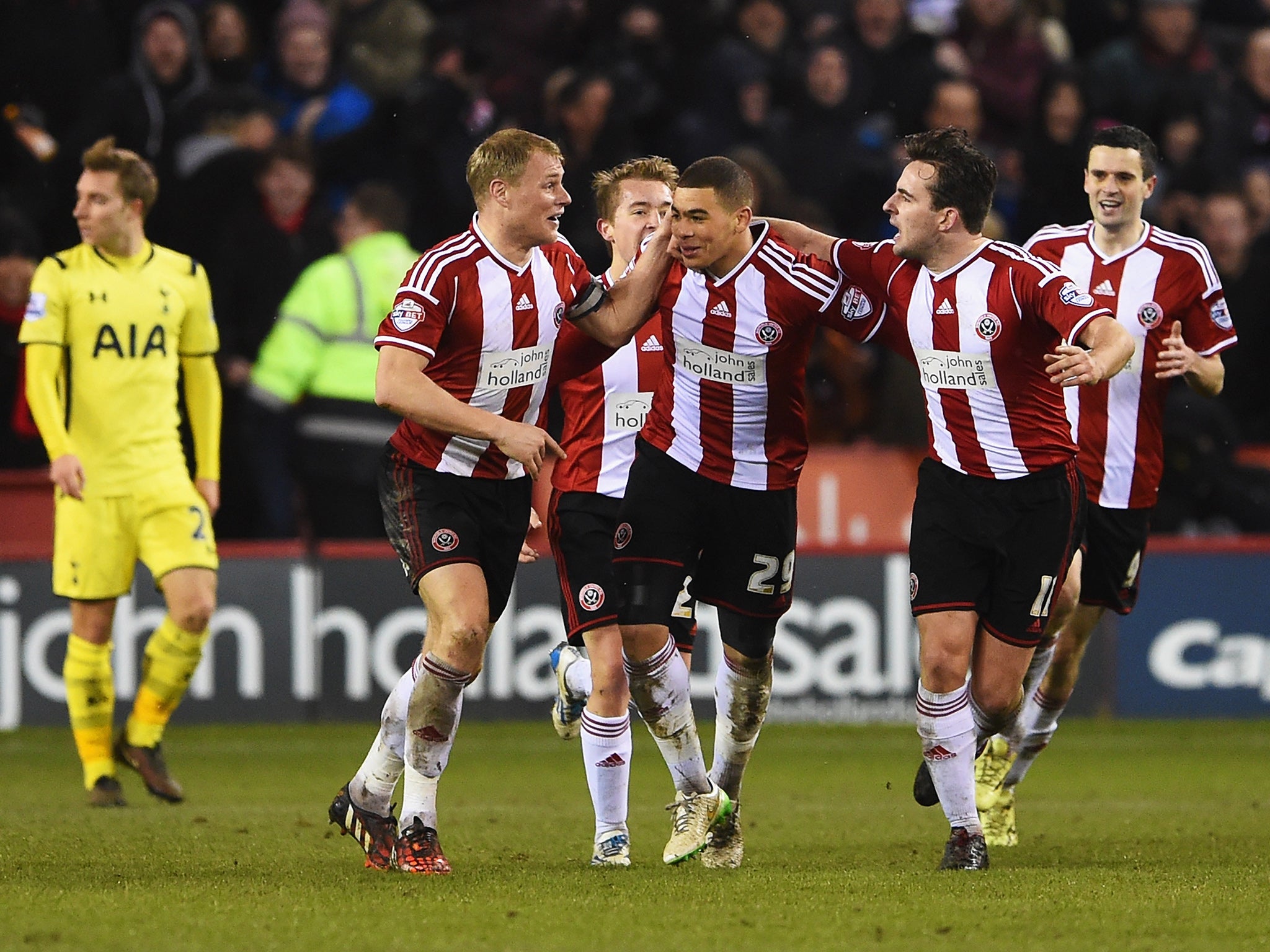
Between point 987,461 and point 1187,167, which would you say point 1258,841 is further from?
point 1187,167

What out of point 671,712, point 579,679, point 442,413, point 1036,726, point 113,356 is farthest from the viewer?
point 113,356

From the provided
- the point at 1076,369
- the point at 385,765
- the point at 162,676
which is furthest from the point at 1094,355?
the point at 162,676

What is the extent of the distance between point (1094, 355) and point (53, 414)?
4.43 metres

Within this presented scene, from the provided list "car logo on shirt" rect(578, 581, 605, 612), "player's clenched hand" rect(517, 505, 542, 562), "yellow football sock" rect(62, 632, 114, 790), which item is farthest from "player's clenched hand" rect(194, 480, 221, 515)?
"car logo on shirt" rect(578, 581, 605, 612)

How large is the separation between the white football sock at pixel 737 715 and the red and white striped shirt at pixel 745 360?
646mm

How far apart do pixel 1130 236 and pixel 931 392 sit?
4.93 feet

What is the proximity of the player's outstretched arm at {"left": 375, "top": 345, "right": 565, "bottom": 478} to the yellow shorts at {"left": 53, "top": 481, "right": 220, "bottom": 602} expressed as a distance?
8.90 ft

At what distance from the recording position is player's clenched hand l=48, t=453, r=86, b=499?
313 inches

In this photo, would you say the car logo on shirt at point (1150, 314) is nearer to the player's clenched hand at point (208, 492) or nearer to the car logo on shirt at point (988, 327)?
the car logo on shirt at point (988, 327)

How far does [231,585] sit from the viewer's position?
10.9 metres

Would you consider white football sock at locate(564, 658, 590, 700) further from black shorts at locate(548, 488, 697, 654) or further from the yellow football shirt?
the yellow football shirt

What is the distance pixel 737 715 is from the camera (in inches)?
256

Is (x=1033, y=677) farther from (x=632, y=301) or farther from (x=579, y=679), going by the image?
(x=632, y=301)

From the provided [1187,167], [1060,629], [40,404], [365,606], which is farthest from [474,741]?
[1187,167]
